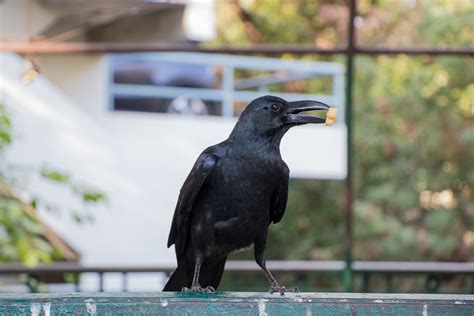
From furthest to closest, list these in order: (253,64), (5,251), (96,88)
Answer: (253,64) < (96,88) < (5,251)

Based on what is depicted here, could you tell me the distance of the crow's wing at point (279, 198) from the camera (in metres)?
3.32

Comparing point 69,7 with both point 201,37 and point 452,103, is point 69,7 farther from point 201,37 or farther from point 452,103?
point 452,103

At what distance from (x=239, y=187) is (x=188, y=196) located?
0.57ft

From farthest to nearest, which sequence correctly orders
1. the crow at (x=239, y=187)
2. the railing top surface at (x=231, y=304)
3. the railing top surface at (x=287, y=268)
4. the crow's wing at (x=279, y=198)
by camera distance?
the railing top surface at (x=287, y=268) < the crow's wing at (x=279, y=198) < the crow at (x=239, y=187) < the railing top surface at (x=231, y=304)

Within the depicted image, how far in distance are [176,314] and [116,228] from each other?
6674 mm

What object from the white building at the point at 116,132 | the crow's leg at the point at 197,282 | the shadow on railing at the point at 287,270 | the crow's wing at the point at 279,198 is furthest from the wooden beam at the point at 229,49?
the white building at the point at 116,132

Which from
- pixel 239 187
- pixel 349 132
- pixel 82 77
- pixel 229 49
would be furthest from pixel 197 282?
pixel 82 77

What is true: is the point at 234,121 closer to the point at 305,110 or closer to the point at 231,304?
the point at 305,110

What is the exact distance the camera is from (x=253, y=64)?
38.8ft

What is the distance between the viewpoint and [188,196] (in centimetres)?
320

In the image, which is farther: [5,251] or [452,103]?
[452,103]

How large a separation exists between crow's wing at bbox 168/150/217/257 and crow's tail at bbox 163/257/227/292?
67 mm

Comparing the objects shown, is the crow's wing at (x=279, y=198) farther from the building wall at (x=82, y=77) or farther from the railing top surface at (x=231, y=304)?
the building wall at (x=82, y=77)

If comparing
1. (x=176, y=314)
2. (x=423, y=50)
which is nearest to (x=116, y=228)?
(x=423, y=50)
